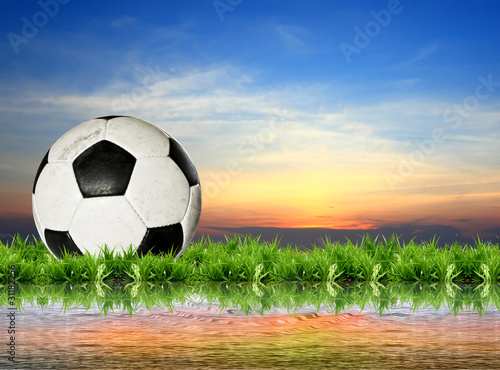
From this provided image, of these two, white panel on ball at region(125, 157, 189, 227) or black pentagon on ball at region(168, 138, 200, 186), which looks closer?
white panel on ball at region(125, 157, 189, 227)

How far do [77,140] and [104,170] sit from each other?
705mm

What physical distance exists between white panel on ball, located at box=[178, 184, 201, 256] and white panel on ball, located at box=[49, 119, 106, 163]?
1.35 m

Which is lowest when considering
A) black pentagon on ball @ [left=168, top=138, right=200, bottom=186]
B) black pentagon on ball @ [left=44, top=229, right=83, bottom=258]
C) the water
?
the water

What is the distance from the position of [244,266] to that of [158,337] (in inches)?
110

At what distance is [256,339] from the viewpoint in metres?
2.91

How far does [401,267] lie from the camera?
5.70 meters

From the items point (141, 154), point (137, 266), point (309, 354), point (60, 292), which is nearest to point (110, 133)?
point (141, 154)

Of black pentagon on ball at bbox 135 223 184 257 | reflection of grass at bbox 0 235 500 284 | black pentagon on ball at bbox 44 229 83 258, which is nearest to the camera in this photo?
Result: reflection of grass at bbox 0 235 500 284

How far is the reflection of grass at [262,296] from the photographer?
4.00 metres

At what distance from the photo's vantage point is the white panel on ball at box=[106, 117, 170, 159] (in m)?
6.31

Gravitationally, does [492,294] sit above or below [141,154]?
below

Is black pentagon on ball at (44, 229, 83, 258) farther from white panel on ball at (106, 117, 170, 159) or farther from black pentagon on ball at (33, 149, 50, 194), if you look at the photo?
white panel on ball at (106, 117, 170, 159)

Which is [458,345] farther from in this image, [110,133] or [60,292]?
[110,133]

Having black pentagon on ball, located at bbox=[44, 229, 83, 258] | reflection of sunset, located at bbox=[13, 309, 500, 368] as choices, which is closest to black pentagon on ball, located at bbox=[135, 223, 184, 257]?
black pentagon on ball, located at bbox=[44, 229, 83, 258]
